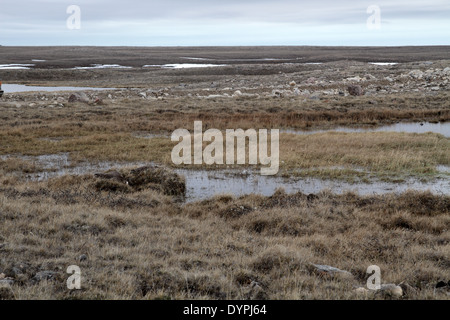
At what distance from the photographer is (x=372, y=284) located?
5.69 meters

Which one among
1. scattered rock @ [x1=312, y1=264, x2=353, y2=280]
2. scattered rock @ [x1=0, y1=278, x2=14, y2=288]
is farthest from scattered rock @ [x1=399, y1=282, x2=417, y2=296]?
scattered rock @ [x1=0, y1=278, x2=14, y2=288]

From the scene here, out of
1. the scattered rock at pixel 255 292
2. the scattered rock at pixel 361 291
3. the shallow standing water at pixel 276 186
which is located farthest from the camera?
the shallow standing water at pixel 276 186

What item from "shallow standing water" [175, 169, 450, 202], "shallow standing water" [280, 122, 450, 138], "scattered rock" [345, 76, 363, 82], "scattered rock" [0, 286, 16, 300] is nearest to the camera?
"scattered rock" [0, 286, 16, 300]

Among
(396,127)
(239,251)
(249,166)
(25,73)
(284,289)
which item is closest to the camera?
(284,289)

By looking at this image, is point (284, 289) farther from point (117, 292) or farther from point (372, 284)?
point (117, 292)

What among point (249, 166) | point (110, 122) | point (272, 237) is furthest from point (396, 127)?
point (272, 237)

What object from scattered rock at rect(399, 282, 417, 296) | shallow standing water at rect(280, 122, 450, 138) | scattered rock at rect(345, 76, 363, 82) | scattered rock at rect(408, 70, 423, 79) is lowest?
→ scattered rock at rect(399, 282, 417, 296)

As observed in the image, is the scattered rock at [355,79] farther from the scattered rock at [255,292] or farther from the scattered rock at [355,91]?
the scattered rock at [255,292]

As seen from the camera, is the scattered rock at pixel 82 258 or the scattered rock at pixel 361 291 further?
the scattered rock at pixel 82 258

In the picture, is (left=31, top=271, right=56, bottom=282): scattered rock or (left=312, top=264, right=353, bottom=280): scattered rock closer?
(left=31, top=271, right=56, bottom=282): scattered rock

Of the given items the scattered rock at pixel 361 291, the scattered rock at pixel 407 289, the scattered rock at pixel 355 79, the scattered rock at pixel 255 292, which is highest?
the scattered rock at pixel 355 79

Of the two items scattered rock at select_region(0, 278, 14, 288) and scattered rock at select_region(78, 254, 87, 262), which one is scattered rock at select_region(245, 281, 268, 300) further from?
scattered rock at select_region(0, 278, 14, 288)

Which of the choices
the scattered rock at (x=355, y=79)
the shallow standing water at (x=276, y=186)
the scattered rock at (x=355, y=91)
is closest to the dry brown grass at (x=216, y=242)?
the shallow standing water at (x=276, y=186)

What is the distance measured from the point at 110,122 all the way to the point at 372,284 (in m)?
20.3
